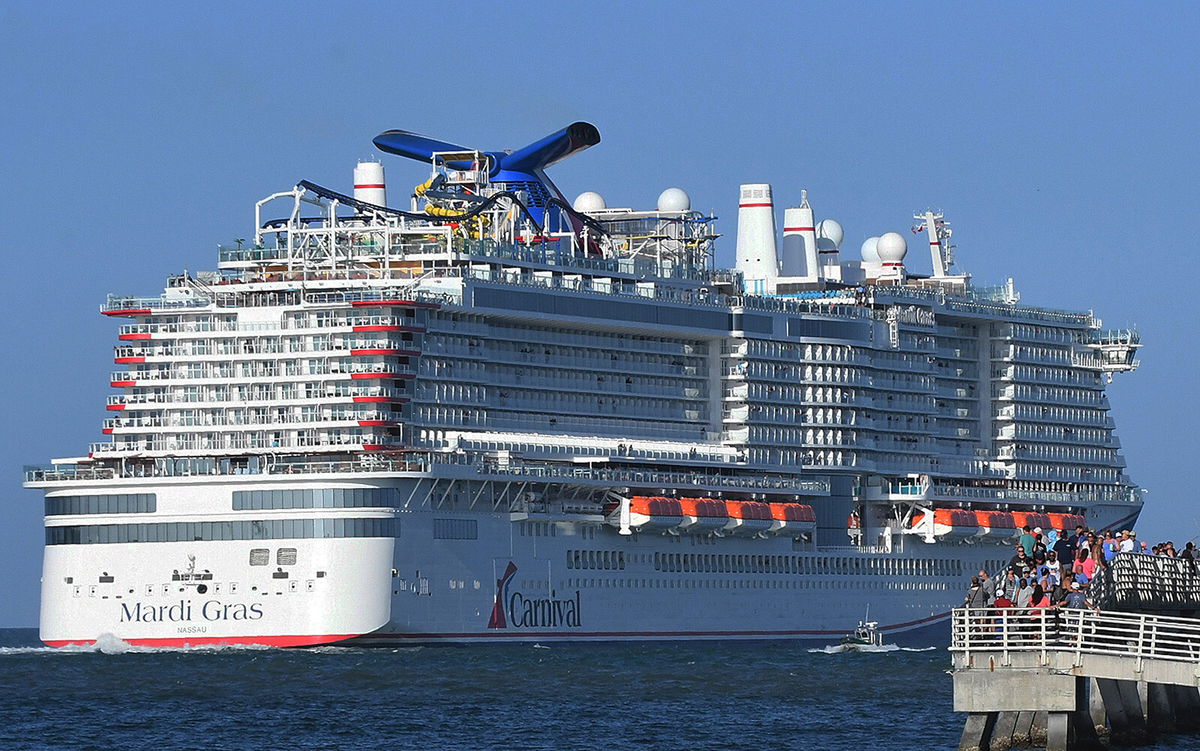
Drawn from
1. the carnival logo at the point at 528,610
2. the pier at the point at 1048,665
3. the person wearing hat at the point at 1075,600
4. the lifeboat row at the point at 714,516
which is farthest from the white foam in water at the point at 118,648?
the person wearing hat at the point at 1075,600

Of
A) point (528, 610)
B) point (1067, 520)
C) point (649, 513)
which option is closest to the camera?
point (528, 610)

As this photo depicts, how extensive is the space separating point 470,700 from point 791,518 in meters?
39.9

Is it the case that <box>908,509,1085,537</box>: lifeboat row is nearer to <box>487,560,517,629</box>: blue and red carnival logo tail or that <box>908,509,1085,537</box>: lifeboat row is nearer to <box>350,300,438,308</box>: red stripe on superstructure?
<box>487,560,517,629</box>: blue and red carnival logo tail

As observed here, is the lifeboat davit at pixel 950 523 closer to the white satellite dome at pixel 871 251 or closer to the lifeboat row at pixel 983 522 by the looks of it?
the lifeboat row at pixel 983 522

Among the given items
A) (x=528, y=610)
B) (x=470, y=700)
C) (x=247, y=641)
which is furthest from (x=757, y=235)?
(x=470, y=700)

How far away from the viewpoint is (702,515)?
109375mm

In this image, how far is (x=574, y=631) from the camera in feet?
342

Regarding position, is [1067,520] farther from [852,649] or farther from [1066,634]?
[1066,634]

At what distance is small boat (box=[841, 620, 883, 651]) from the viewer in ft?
361

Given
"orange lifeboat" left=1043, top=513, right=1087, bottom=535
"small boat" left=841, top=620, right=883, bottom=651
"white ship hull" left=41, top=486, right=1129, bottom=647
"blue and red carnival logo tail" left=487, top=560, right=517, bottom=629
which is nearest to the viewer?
"white ship hull" left=41, top=486, right=1129, bottom=647

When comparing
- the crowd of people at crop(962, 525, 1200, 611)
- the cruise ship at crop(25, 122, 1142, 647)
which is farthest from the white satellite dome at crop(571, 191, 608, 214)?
the crowd of people at crop(962, 525, 1200, 611)

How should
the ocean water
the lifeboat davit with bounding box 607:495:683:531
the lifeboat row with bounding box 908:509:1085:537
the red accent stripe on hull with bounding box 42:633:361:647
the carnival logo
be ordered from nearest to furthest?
the ocean water, the red accent stripe on hull with bounding box 42:633:361:647, the carnival logo, the lifeboat davit with bounding box 607:495:683:531, the lifeboat row with bounding box 908:509:1085:537

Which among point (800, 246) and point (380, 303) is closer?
point (380, 303)

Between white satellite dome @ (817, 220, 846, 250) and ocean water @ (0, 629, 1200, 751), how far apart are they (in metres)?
36.2
